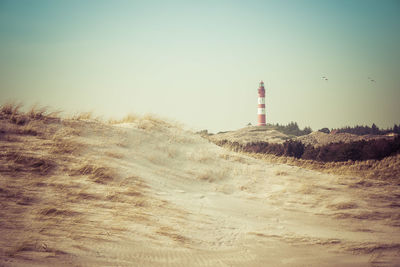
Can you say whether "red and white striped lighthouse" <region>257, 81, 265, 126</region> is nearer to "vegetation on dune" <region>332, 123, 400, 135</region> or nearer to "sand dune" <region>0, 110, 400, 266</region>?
"vegetation on dune" <region>332, 123, 400, 135</region>

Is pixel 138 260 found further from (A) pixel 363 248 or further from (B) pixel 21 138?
(B) pixel 21 138

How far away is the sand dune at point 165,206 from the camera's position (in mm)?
4117

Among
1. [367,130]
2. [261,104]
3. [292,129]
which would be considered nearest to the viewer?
[367,130]

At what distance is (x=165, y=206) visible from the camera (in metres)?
5.89

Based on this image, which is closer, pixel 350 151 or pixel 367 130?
pixel 350 151

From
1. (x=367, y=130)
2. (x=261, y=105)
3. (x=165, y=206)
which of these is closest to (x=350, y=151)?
(x=165, y=206)

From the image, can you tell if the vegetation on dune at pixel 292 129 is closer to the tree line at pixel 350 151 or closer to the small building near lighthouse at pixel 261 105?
the small building near lighthouse at pixel 261 105

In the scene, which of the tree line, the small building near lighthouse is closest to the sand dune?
the tree line

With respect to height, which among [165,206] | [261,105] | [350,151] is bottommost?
[165,206]

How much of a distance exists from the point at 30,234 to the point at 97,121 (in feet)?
22.0

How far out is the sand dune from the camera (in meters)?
4.12

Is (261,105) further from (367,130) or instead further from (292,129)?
(367,130)

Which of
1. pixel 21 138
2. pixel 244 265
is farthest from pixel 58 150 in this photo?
pixel 244 265

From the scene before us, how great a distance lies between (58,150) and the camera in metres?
7.39
